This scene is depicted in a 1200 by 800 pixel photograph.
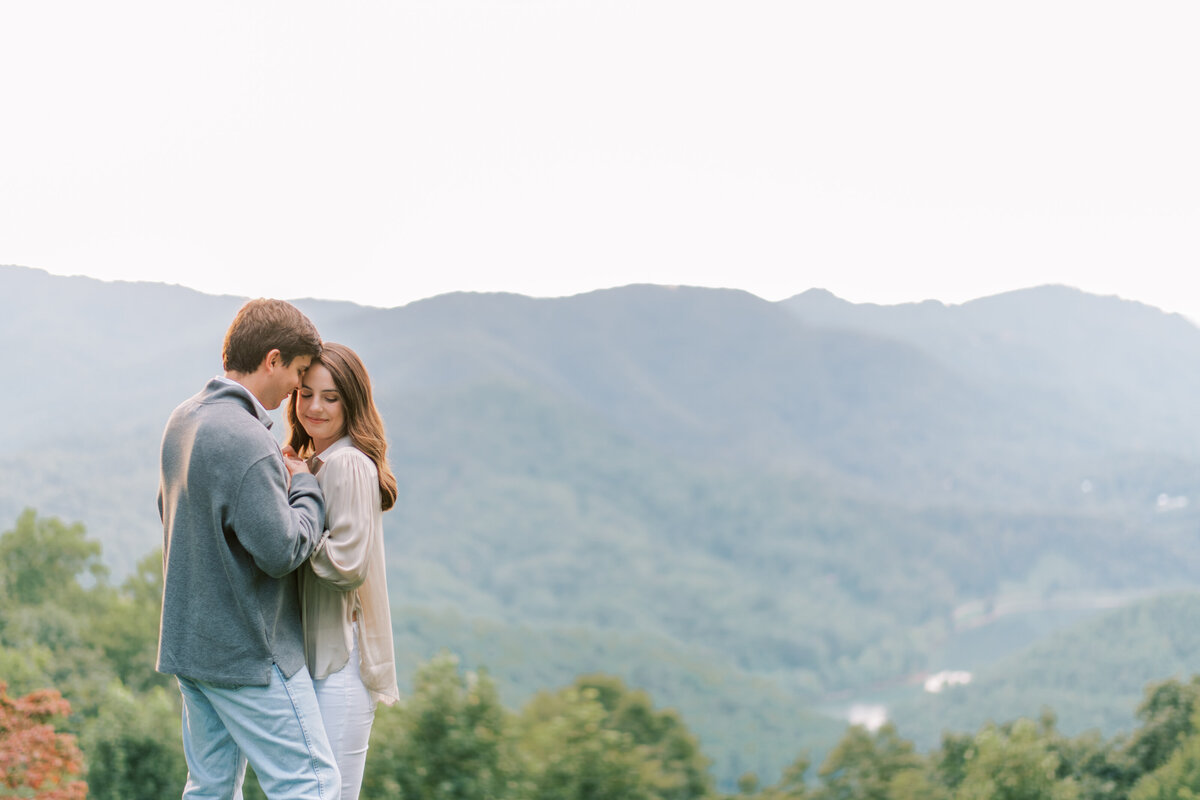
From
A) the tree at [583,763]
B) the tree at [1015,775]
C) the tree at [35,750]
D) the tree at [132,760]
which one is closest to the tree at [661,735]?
the tree at [1015,775]

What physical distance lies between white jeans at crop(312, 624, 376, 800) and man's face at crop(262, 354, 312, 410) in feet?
1.89

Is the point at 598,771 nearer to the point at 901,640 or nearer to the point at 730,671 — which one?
the point at 730,671

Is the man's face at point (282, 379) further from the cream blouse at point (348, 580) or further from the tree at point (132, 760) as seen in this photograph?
the tree at point (132, 760)

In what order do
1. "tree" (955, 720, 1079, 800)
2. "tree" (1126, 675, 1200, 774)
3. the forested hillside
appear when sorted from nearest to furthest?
"tree" (955, 720, 1079, 800) → "tree" (1126, 675, 1200, 774) → the forested hillside

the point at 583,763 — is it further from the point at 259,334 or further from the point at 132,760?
the point at 259,334

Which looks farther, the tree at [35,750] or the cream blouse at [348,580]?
the tree at [35,750]

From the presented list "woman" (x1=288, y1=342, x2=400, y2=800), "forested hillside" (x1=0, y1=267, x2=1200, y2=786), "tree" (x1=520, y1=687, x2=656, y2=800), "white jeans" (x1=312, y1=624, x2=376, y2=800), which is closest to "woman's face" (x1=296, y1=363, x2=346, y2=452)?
"woman" (x1=288, y1=342, x2=400, y2=800)

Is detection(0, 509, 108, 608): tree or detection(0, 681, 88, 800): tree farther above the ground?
detection(0, 681, 88, 800): tree

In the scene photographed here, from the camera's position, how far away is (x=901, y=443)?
166500 millimetres

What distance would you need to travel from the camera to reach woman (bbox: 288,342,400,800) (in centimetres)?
227

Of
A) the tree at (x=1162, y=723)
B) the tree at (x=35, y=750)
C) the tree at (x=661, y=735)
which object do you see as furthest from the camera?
the tree at (x=661, y=735)

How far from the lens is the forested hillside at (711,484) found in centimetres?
8188

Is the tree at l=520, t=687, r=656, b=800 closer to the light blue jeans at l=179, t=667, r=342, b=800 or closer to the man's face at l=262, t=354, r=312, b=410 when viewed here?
the light blue jeans at l=179, t=667, r=342, b=800

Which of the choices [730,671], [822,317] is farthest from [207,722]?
[822,317]
